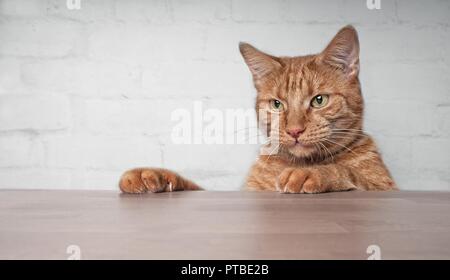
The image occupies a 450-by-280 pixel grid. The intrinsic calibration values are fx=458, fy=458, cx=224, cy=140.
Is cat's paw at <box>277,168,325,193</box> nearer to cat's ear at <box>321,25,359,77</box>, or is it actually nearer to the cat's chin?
the cat's chin

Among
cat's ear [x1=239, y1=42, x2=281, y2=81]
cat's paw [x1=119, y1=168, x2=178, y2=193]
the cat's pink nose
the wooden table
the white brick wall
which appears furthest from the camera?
the white brick wall

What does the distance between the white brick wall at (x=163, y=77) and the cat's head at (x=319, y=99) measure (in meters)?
0.22

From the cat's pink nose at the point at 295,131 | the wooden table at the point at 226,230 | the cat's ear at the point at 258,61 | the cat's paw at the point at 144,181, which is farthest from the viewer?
the cat's ear at the point at 258,61

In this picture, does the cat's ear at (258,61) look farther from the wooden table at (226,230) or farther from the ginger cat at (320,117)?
the wooden table at (226,230)

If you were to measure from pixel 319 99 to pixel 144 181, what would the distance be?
63 cm

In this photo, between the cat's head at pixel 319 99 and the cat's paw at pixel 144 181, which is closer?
the cat's paw at pixel 144 181

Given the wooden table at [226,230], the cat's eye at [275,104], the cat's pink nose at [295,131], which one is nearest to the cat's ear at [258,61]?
the cat's eye at [275,104]

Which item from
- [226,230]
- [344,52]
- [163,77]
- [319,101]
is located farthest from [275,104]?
[226,230]

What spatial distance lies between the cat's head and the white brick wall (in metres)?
0.22

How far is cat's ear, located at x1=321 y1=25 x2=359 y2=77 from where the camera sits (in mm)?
1304

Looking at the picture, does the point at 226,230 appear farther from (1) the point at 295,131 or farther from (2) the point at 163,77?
(2) the point at 163,77

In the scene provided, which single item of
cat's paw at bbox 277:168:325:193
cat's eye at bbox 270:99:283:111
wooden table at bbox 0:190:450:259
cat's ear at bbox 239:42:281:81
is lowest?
cat's paw at bbox 277:168:325:193

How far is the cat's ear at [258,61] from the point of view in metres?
1.44

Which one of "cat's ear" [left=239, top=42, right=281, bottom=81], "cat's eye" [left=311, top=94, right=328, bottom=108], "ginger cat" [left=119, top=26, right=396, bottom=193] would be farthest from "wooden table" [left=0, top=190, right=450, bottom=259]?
"cat's ear" [left=239, top=42, right=281, bottom=81]
